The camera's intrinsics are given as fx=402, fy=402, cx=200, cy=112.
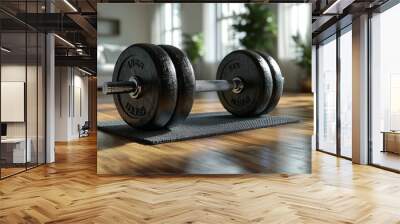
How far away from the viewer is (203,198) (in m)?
3.40

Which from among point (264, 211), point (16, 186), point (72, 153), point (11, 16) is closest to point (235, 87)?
point (264, 211)

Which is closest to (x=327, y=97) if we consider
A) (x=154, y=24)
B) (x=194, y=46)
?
(x=194, y=46)

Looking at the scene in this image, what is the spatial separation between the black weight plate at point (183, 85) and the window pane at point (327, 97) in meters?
3.70

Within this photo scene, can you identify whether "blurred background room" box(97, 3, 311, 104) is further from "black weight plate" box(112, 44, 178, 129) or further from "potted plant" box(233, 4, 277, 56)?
"black weight plate" box(112, 44, 178, 129)

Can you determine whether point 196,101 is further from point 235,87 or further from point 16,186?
point 16,186

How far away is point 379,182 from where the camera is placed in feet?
13.8

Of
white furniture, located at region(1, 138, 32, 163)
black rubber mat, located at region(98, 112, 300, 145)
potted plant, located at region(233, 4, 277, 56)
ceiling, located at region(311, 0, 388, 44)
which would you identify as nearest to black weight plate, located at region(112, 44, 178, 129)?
black rubber mat, located at region(98, 112, 300, 145)

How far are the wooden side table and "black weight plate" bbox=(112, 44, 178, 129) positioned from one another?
309 centimetres

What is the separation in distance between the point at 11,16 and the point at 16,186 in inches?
78.4

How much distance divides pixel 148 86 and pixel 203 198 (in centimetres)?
108

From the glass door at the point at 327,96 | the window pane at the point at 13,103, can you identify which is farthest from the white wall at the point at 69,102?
the glass door at the point at 327,96

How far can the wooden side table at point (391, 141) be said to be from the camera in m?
5.02

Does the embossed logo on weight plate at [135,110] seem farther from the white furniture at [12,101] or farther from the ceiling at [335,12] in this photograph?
the ceiling at [335,12]

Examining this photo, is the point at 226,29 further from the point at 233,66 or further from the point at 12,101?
the point at 12,101
